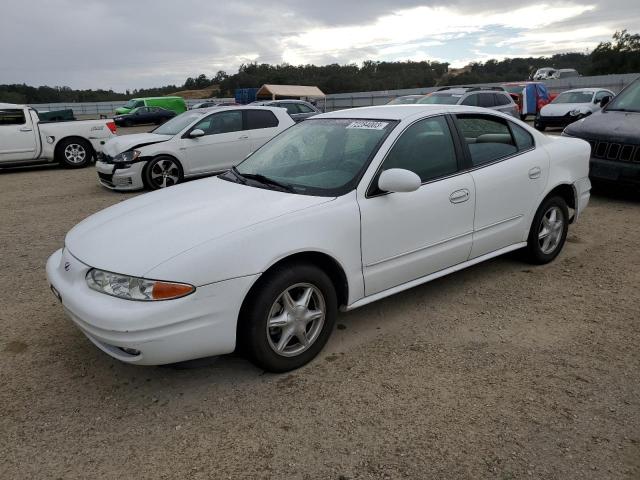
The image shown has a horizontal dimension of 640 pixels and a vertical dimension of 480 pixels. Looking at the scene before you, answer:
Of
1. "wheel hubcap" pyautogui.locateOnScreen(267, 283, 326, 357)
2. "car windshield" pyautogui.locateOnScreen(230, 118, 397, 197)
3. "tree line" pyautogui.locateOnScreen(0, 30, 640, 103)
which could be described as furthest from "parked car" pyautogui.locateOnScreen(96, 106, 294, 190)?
"tree line" pyautogui.locateOnScreen(0, 30, 640, 103)

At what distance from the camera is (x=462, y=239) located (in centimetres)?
370

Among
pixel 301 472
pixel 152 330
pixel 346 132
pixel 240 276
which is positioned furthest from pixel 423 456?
pixel 346 132

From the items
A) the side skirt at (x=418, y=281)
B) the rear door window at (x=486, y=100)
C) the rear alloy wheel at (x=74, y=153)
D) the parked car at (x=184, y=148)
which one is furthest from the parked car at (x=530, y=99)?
the side skirt at (x=418, y=281)

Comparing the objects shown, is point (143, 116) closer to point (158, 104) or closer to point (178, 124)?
point (158, 104)

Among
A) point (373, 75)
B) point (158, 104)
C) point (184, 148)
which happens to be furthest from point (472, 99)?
point (373, 75)

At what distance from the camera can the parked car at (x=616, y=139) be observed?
6.33 meters

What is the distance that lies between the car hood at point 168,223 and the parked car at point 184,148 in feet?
17.3

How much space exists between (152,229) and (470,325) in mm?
2288

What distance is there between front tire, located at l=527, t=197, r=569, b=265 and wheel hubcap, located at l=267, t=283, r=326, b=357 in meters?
2.36

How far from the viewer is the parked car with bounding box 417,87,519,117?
12.2 meters

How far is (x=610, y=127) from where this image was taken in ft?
22.0

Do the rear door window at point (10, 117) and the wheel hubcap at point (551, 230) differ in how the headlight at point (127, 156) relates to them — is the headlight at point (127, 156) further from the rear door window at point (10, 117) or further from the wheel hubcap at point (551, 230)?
the wheel hubcap at point (551, 230)

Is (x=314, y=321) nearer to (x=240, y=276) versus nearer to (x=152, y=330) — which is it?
(x=240, y=276)

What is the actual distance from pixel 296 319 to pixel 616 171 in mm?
5622
